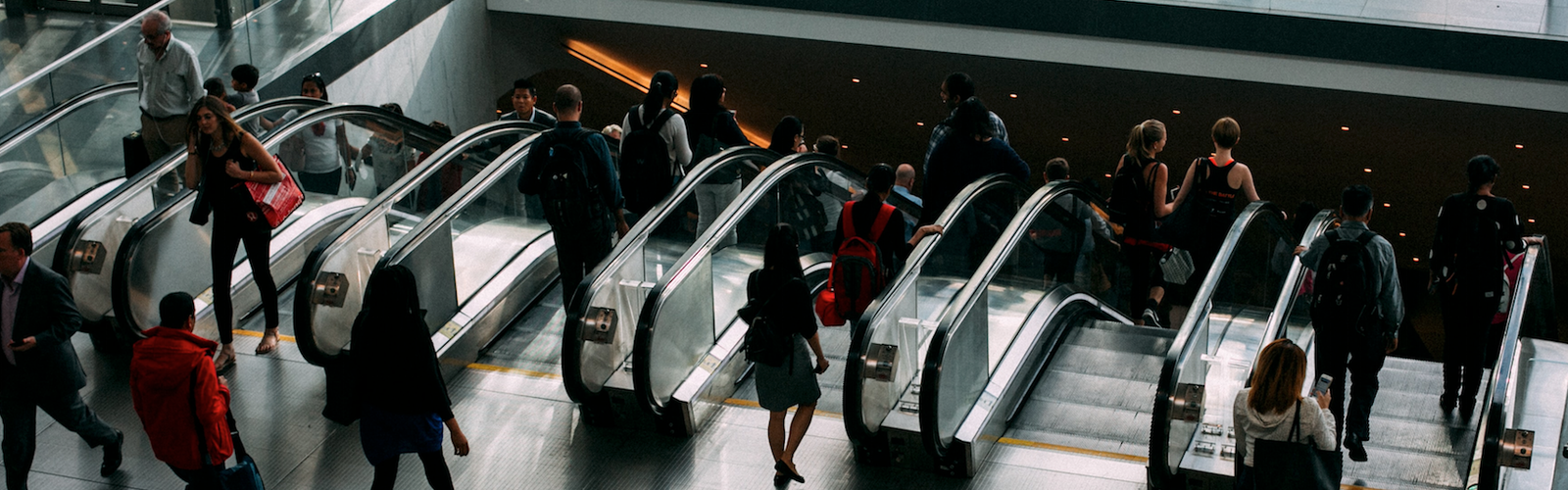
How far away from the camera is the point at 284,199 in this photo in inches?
271

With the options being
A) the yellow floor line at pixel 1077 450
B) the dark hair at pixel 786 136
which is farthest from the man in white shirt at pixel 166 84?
the yellow floor line at pixel 1077 450

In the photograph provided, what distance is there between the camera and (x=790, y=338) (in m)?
5.76

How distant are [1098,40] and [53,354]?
9.81 meters

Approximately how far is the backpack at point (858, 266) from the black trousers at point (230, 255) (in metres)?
2.86

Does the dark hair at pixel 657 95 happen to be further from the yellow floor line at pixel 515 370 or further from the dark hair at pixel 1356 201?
the dark hair at pixel 1356 201

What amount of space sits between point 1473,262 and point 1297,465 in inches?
91.9

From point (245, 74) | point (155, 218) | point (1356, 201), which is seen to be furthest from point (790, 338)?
point (245, 74)

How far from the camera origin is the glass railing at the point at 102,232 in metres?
7.32

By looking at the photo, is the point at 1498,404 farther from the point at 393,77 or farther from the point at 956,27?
the point at 393,77

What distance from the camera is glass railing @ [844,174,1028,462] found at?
5906 mm

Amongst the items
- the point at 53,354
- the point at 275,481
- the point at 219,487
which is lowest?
the point at 275,481

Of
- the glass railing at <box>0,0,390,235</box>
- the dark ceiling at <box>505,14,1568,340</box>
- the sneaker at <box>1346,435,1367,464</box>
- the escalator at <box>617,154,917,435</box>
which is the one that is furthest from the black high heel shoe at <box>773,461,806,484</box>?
the dark ceiling at <box>505,14,1568,340</box>

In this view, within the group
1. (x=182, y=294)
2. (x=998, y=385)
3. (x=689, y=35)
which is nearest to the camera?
(x=182, y=294)

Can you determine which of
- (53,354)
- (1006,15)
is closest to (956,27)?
(1006,15)
